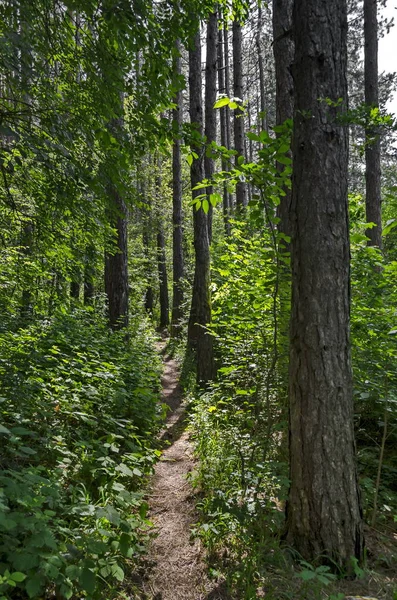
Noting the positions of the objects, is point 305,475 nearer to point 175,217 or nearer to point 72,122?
point 72,122

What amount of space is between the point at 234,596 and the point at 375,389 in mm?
2204

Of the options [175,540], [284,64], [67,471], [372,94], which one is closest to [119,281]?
[284,64]

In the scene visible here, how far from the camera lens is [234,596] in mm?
2578

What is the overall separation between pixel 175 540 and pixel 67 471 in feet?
3.51

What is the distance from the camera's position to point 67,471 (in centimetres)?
330

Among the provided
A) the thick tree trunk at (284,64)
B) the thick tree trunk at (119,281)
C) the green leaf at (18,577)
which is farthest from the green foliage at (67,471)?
the thick tree trunk at (284,64)

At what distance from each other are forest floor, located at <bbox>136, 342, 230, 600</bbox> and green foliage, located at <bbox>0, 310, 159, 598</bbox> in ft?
0.61

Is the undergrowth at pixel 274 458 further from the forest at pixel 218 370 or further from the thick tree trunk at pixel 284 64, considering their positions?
the thick tree trunk at pixel 284 64

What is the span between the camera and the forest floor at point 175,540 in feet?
8.94

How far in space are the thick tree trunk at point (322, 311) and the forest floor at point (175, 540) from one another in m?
0.73

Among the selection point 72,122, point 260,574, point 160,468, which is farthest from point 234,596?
point 72,122

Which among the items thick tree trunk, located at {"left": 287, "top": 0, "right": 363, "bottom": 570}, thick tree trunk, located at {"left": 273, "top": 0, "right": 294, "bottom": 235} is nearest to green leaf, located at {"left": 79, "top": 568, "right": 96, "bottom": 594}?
thick tree trunk, located at {"left": 287, "top": 0, "right": 363, "bottom": 570}

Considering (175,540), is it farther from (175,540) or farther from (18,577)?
(18,577)

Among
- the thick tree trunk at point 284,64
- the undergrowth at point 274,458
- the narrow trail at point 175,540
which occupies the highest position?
the thick tree trunk at point 284,64
